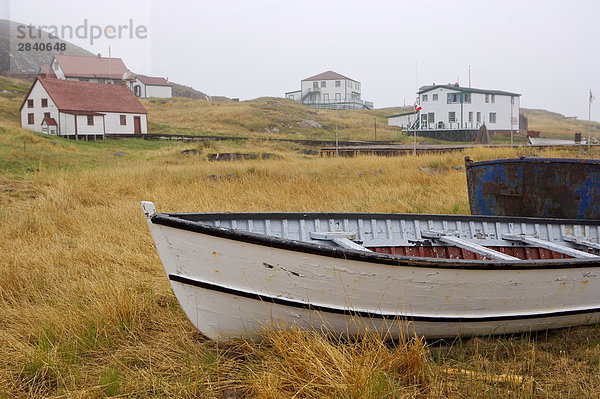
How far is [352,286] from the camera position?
149 inches

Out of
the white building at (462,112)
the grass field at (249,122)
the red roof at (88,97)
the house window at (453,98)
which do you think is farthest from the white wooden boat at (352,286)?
the house window at (453,98)

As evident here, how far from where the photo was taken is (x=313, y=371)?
3381 millimetres

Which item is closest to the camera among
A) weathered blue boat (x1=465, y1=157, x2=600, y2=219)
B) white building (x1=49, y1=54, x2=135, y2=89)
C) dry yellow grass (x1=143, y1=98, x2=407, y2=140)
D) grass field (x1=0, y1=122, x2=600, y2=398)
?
grass field (x1=0, y1=122, x2=600, y2=398)

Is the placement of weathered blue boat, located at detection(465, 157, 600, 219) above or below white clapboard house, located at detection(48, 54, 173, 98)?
below

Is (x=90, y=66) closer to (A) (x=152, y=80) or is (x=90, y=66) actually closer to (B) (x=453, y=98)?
(A) (x=152, y=80)

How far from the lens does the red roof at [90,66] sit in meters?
67.3

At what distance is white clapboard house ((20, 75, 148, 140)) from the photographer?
36.5 m

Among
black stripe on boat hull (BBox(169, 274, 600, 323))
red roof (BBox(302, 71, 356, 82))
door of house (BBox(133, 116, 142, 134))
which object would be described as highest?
red roof (BBox(302, 71, 356, 82))

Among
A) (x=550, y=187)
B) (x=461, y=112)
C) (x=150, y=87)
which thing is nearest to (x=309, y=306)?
(x=550, y=187)

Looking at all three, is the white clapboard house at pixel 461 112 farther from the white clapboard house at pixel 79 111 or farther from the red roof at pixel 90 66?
the red roof at pixel 90 66

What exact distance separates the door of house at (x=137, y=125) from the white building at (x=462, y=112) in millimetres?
25566

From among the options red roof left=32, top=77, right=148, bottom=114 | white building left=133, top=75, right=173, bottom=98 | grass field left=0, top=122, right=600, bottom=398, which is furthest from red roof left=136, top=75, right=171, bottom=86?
grass field left=0, top=122, right=600, bottom=398

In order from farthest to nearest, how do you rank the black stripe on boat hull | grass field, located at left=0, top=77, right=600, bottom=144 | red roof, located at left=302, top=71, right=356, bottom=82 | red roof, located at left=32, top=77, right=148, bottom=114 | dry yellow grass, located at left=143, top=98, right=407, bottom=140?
red roof, located at left=302, top=71, right=356, bottom=82
dry yellow grass, located at left=143, top=98, right=407, bottom=140
grass field, located at left=0, top=77, right=600, bottom=144
red roof, located at left=32, top=77, right=148, bottom=114
the black stripe on boat hull

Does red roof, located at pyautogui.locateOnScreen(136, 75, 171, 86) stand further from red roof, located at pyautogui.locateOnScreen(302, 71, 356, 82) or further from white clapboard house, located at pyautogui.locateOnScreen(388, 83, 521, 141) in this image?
white clapboard house, located at pyautogui.locateOnScreen(388, 83, 521, 141)
